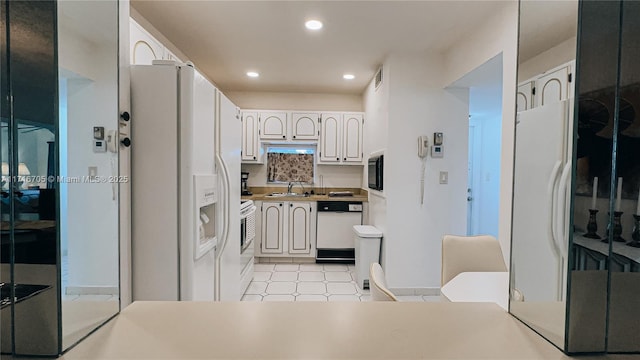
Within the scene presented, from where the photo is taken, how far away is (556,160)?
2.00 feet

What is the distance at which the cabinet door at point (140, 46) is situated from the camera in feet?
6.28

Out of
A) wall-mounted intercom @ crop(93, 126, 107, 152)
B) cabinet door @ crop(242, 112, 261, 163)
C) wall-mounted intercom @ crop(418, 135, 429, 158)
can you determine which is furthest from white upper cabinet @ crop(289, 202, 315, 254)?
wall-mounted intercom @ crop(93, 126, 107, 152)

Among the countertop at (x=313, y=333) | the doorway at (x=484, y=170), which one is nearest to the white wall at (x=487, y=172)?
the doorway at (x=484, y=170)

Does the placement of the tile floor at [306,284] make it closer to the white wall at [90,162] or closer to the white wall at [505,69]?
the white wall at [505,69]

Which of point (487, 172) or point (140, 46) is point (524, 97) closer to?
point (140, 46)

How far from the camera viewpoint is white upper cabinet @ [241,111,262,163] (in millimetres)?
4715

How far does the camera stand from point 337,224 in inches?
172

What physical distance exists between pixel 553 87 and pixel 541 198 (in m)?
0.23

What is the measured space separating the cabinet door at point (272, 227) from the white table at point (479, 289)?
3003 millimetres

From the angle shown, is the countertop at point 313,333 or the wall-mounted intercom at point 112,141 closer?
the countertop at point 313,333

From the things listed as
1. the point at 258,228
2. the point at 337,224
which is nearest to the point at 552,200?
the point at 337,224

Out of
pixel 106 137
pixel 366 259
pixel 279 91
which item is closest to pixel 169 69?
pixel 106 137

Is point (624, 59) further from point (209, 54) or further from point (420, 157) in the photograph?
point (209, 54)

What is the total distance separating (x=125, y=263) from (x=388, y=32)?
8.82ft
